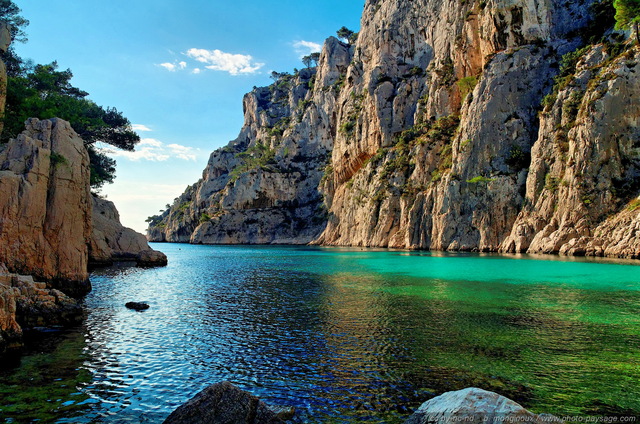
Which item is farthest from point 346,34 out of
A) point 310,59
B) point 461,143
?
point 461,143

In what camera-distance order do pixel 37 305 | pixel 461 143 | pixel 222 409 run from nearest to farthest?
pixel 222 409 → pixel 37 305 → pixel 461 143

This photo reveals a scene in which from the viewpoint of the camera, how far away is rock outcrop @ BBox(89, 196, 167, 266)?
43.3 meters

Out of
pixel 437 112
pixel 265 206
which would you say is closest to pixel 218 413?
pixel 437 112

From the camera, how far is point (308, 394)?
375 inches

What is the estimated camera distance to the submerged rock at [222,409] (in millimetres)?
6676

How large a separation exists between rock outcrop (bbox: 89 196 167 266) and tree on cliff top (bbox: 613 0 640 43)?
67.8 meters

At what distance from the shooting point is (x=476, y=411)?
579 cm

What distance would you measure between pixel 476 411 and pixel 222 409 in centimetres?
421

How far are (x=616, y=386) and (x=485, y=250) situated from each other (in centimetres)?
5452

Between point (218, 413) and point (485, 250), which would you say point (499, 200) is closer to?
point (485, 250)

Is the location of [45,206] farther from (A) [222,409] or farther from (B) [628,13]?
(B) [628,13]

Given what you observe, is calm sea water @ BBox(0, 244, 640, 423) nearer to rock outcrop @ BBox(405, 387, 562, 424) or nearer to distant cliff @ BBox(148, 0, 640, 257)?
rock outcrop @ BBox(405, 387, 562, 424)

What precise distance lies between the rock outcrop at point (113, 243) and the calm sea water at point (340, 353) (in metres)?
22.1

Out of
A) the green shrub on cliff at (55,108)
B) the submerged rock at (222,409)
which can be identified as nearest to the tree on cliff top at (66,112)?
the green shrub on cliff at (55,108)
